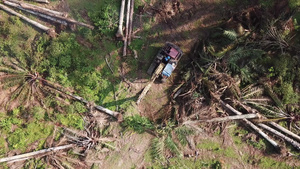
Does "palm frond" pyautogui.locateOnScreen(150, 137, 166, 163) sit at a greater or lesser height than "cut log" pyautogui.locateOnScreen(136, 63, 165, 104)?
lesser

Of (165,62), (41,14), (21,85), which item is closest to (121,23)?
(165,62)

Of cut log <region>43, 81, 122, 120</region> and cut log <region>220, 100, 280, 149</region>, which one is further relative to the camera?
cut log <region>43, 81, 122, 120</region>

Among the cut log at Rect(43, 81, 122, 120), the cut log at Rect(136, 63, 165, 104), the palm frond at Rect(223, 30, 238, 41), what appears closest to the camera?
the palm frond at Rect(223, 30, 238, 41)

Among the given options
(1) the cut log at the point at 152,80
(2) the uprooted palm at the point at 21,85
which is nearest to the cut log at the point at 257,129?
(1) the cut log at the point at 152,80

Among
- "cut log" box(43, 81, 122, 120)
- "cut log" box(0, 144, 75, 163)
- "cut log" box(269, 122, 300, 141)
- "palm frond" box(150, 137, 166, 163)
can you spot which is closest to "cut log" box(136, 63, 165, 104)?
"cut log" box(43, 81, 122, 120)

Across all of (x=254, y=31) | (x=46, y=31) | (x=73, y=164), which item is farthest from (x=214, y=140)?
(x=46, y=31)

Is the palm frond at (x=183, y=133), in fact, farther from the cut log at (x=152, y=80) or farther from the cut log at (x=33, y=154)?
the cut log at (x=33, y=154)

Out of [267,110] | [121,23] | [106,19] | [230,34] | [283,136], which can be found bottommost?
[283,136]

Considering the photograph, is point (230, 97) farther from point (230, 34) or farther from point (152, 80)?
point (152, 80)

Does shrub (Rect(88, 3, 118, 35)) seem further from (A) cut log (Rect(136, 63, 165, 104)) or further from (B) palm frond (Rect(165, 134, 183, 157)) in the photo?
(B) palm frond (Rect(165, 134, 183, 157))

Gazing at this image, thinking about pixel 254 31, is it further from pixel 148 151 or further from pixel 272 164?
pixel 148 151
